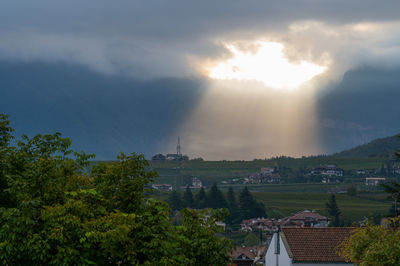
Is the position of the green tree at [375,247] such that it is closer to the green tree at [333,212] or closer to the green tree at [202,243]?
the green tree at [202,243]

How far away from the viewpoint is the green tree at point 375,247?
29719mm

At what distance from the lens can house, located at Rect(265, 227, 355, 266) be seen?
52.9 m

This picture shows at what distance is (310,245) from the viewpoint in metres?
54.4

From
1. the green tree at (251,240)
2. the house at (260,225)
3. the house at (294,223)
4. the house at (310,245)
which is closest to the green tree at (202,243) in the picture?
the house at (310,245)

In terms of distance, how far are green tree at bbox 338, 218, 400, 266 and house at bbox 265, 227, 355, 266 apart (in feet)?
56.5

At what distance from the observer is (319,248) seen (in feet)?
177

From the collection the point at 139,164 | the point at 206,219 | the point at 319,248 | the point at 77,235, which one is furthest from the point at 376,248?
the point at 319,248

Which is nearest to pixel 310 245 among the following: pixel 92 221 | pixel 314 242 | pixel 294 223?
pixel 314 242

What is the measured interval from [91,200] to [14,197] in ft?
8.73

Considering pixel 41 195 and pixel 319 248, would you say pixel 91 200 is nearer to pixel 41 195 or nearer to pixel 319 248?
pixel 41 195

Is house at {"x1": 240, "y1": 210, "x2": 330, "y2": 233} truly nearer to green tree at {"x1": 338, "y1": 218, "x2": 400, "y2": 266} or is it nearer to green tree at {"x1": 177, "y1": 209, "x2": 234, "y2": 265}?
green tree at {"x1": 338, "y1": 218, "x2": 400, "y2": 266}

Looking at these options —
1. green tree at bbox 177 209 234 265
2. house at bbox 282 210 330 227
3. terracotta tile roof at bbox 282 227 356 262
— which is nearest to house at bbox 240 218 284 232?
house at bbox 282 210 330 227

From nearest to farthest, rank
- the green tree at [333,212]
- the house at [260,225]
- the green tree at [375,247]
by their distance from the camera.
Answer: the green tree at [375,247] → the green tree at [333,212] → the house at [260,225]

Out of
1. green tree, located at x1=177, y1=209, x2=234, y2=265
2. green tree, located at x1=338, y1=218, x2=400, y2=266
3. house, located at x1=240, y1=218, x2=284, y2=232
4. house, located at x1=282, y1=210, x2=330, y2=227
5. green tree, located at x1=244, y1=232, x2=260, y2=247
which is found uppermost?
green tree, located at x1=177, y1=209, x2=234, y2=265
